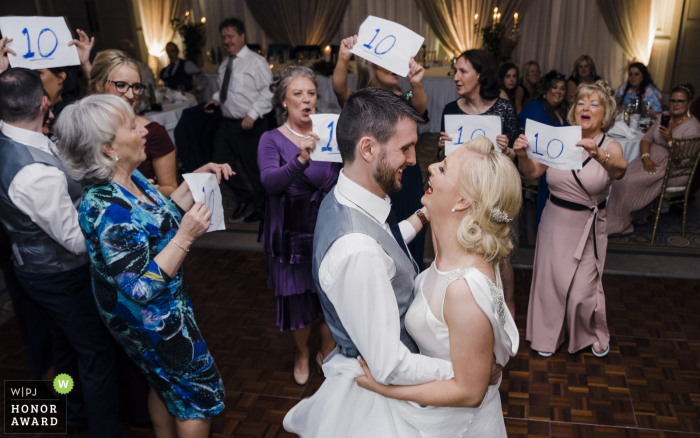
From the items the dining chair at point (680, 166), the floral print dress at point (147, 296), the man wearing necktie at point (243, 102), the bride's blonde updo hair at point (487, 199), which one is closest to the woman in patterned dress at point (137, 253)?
the floral print dress at point (147, 296)

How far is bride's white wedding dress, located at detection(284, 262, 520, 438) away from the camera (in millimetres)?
1371

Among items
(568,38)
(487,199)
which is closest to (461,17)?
(568,38)

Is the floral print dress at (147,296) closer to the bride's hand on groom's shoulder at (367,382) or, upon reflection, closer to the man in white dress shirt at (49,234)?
the man in white dress shirt at (49,234)

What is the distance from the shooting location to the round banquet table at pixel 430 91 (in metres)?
7.68

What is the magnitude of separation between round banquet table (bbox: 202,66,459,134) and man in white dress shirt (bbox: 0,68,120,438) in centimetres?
554

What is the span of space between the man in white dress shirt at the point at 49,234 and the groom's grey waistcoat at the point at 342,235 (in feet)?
3.68

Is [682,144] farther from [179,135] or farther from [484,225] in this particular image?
[179,135]

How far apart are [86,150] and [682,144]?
4.37m

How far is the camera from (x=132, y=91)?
2447mm

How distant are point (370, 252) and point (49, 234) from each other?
54.2 inches

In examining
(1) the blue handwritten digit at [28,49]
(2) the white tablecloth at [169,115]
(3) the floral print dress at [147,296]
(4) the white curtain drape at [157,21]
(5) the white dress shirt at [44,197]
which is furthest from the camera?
(4) the white curtain drape at [157,21]

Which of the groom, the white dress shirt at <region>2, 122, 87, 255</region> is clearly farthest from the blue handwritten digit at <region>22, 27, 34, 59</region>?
the groom

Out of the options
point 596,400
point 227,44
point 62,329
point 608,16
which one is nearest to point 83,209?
point 62,329

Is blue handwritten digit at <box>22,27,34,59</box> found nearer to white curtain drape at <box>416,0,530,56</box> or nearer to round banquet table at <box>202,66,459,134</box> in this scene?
round banquet table at <box>202,66,459,134</box>
